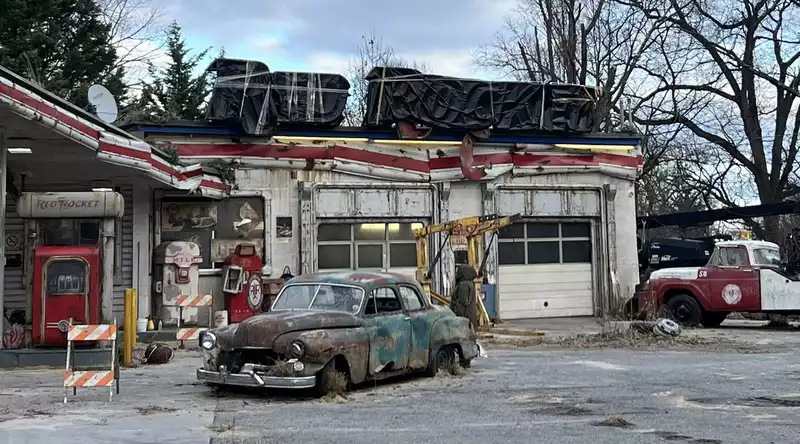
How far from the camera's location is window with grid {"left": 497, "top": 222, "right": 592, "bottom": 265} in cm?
2373

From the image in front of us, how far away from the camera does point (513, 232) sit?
78.1 ft

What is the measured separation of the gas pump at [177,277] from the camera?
63.9 ft

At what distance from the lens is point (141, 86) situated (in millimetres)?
39656

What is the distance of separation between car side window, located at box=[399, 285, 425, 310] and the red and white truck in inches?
418

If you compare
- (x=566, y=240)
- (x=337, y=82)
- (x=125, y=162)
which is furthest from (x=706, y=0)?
(x=125, y=162)

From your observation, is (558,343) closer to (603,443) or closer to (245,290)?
(245,290)

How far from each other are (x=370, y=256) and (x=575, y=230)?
243 inches

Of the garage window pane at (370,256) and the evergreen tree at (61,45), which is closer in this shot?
the garage window pane at (370,256)

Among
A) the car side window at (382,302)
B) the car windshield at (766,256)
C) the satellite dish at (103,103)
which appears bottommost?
the car side window at (382,302)

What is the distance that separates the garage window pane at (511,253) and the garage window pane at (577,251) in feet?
4.45

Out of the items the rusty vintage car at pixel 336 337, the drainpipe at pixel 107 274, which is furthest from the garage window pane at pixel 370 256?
the rusty vintage car at pixel 336 337

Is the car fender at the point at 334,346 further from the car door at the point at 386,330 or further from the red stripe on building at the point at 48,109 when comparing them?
the red stripe on building at the point at 48,109

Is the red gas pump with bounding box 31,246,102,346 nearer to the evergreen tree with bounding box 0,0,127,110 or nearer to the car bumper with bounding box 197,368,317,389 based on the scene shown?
the car bumper with bounding box 197,368,317,389

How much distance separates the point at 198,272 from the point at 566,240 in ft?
34.2
